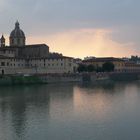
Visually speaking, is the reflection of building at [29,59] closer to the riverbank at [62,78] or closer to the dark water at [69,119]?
the riverbank at [62,78]

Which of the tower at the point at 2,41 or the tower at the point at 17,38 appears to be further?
the tower at the point at 2,41

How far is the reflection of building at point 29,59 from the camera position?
215ft

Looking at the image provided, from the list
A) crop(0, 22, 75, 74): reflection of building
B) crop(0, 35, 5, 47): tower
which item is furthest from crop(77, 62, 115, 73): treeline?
crop(0, 35, 5, 47): tower

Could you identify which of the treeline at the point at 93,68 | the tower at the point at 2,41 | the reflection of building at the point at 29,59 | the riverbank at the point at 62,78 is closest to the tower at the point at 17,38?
the reflection of building at the point at 29,59

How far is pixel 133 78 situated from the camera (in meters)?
81.8

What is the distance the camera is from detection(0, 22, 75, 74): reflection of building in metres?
65.5

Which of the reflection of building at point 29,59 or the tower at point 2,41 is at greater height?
the tower at point 2,41

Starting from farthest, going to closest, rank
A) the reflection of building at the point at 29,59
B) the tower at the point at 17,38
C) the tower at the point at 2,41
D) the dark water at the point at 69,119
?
the tower at the point at 2,41, the tower at the point at 17,38, the reflection of building at the point at 29,59, the dark water at the point at 69,119

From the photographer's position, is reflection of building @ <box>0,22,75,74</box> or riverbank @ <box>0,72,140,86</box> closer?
riverbank @ <box>0,72,140,86</box>

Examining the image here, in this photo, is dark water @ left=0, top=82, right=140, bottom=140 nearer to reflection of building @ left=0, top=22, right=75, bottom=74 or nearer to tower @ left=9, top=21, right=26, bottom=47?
reflection of building @ left=0, top=22, right=75, bottom=74

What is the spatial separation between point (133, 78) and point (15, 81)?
3084 cm

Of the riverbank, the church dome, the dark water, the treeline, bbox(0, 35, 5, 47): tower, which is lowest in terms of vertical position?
the dark water

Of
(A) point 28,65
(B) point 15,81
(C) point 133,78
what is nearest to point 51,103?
(B) point 15,81

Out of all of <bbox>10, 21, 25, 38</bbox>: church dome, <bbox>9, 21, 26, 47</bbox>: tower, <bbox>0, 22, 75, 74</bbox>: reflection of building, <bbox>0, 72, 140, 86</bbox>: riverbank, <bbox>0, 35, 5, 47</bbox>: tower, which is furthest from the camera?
<bbox>0, 35, 5, 47</bbox>: tower
